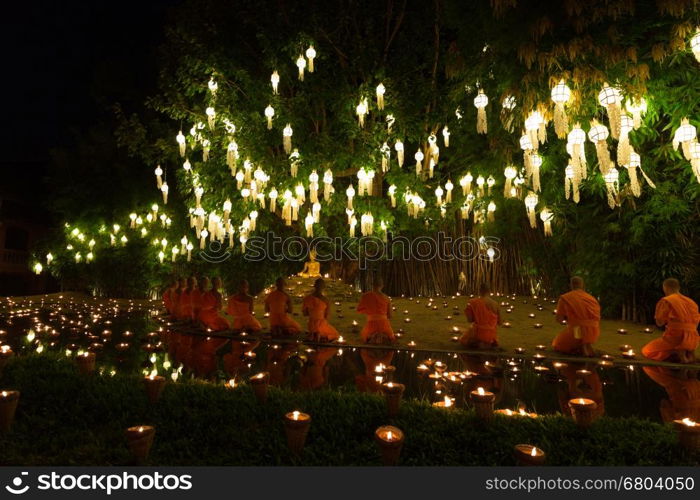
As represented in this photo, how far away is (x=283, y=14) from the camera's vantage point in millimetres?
10039

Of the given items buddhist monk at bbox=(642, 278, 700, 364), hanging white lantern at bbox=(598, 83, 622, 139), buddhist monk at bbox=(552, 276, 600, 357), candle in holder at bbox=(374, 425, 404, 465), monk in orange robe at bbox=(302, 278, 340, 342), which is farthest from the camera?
monk in orange robe at bbox=(302, 278, 340, 342)

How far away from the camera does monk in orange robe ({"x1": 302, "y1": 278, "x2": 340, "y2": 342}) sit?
6.25m

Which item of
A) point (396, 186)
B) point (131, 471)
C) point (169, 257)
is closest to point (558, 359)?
point (131, 471)

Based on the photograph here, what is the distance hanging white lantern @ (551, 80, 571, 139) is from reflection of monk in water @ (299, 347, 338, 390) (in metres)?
3.42

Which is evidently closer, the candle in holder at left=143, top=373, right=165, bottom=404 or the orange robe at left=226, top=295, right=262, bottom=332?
the candle in holder at left=143, top=373, right=165, bottom=404

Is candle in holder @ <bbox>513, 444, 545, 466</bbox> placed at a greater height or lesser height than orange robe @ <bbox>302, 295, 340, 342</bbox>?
lesser

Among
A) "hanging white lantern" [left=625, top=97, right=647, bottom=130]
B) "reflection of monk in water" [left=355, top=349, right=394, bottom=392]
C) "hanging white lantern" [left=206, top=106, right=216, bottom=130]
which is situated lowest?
"reflection of monk in water" [left=355, top=349, right=394, bottom=392]

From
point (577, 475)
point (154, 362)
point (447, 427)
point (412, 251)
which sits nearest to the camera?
point (577, 475)

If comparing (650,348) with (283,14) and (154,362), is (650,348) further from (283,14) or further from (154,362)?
(283,14)

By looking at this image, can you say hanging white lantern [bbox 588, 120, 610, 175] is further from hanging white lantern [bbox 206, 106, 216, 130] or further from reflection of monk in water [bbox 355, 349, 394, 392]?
hanging white lantern [bbox 206, 106, 216, 130]

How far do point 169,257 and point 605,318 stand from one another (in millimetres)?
13733

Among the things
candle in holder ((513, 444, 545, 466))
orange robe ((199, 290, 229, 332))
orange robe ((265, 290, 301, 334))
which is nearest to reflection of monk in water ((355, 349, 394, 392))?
orange robe ((265, 290, 301, 334))

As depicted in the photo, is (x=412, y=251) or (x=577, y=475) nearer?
(x=577, y=475)

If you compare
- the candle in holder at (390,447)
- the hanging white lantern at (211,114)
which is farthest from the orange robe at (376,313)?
the hanging white lantern at (211,114)
